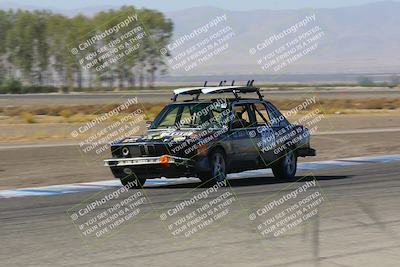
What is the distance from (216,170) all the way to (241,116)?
1.45 metres

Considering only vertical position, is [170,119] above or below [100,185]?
above

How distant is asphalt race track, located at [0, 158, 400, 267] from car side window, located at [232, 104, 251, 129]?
1.67 m

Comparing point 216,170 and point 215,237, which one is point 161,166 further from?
point 215,237

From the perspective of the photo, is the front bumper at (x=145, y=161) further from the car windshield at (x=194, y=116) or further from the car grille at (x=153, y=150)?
the car windshield at (x=194, y=116)

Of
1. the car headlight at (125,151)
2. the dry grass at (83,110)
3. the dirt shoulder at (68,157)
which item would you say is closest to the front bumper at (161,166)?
the car headlight at (125,151)

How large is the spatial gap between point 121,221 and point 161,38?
9951 cm

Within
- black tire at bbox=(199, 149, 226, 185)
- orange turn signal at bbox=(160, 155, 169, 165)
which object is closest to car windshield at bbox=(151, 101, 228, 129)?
black tire at bbox=(199, 149, 226, 185)

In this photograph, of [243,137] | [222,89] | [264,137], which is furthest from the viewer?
[264,137]

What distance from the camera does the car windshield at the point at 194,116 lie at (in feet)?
46.9

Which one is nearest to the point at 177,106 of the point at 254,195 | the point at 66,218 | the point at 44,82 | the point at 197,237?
the point at 254,195

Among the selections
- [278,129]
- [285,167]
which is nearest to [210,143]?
[278,129]

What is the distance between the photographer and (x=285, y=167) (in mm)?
15531

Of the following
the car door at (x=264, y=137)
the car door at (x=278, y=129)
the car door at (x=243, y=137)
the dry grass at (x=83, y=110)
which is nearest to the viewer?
the car door at (x=243, y=137)

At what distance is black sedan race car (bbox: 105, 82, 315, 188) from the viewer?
13508mm
